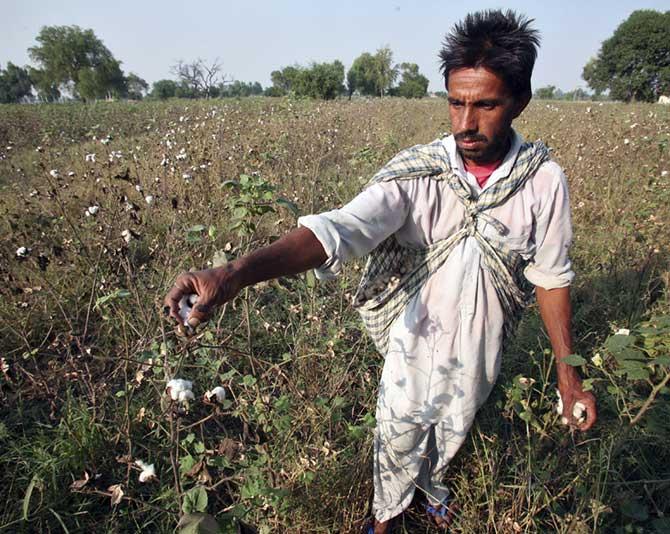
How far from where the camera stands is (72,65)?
57.8 meters

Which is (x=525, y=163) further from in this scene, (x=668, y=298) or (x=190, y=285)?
(x=668, y=298)

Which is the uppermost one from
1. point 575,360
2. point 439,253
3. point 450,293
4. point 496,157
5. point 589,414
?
point 496,157

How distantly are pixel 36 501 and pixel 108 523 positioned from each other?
0.97 feet

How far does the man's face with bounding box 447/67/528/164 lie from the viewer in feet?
3.70

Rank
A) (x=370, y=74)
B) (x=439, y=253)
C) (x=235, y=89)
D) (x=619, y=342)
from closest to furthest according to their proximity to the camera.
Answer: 1. (x=619, y=342)
2. (x=439, y=253)
3. (x=235, y=89)
4. (x=370, y=74)

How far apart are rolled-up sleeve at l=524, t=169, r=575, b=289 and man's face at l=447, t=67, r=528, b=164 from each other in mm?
219

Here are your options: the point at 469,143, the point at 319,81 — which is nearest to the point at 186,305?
the point at 469,143

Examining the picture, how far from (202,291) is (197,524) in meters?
0.42

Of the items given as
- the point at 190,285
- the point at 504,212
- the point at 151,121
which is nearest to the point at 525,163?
the point at 504,212

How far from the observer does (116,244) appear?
2.70 metres

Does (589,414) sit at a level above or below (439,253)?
below

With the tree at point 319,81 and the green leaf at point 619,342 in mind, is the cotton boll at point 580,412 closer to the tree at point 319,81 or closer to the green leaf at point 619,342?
the green leaf at point 619,342

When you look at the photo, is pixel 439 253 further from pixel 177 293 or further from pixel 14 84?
pixel 14 84

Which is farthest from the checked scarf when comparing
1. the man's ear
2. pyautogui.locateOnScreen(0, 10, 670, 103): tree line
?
pyautogui.locateOnScreen(0, 10, 670, 103): tree line
